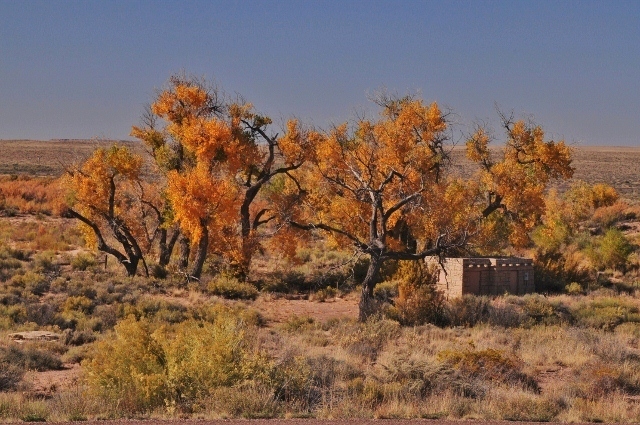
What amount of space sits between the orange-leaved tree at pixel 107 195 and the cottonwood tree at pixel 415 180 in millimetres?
6257

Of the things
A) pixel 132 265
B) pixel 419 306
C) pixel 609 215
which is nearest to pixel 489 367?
pixel 419 306

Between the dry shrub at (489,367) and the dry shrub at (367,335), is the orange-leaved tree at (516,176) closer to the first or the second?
the dry shrub at (367,335)

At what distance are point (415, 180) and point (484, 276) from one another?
5.58m

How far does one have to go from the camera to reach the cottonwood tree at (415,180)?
3111 centimetres

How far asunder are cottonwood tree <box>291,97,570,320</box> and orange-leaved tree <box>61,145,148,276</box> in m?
6.26

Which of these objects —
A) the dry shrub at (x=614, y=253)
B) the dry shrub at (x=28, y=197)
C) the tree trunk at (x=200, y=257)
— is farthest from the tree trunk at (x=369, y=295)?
the dry shrub at (x=28, y=197)

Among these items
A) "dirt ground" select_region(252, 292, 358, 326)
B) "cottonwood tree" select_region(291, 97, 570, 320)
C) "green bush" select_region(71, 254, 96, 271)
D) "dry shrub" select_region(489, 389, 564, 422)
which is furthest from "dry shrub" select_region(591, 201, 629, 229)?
"dry shrub" select_region(489, 389, 564, 422)

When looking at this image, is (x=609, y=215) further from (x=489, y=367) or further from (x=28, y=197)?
(x=489, y=367)

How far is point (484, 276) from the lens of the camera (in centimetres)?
2770

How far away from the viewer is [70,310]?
2288cm

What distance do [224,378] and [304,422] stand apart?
2034 mm

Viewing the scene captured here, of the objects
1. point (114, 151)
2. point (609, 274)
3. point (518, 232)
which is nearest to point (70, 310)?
point (114, 151)

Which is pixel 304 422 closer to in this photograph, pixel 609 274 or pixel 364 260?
pixel 364 260

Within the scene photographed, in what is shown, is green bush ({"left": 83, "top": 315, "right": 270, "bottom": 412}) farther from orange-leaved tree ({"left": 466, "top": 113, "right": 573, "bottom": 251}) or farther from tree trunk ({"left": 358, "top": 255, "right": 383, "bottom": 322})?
orange-leaved tree ({"left": 466, "top": 113, "right": 573, "bottom": 251})
